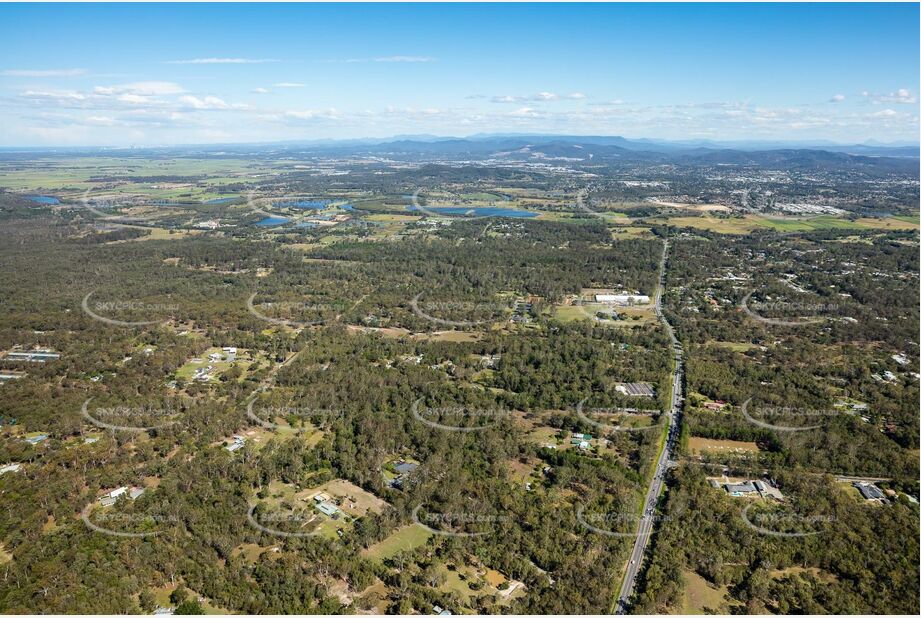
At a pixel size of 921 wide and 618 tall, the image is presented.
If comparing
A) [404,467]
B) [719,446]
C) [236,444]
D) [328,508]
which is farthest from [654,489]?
[236,444]

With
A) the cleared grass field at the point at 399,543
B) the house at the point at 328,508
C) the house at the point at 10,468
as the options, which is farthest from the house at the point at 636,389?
the house at the point at 10,468

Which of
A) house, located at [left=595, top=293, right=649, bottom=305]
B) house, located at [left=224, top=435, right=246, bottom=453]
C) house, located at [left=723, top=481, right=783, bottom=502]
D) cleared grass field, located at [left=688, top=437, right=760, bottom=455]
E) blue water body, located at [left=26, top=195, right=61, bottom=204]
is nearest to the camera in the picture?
house, located at [left=723, top=481, right=783, bottom=502]

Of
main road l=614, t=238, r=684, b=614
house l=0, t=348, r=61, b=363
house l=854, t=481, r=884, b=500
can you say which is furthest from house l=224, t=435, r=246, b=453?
house l=854, t=481, r=884, b=500

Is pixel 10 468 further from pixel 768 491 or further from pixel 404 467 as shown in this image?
pixel 768 491

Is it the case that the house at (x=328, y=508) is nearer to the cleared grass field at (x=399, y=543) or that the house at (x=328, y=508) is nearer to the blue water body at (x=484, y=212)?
the cleared grass field at (x=399, y=543)

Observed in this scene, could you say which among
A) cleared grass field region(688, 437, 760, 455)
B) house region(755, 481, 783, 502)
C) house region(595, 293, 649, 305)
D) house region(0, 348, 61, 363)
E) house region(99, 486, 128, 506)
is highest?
house region(0, 348, 61, 363)

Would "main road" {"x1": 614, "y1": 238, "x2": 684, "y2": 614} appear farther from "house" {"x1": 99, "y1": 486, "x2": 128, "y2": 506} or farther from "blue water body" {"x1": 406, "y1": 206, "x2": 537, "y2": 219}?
"blue water body" {"x1": 406, "y1": 206, "x2": 537, "y2": 219}

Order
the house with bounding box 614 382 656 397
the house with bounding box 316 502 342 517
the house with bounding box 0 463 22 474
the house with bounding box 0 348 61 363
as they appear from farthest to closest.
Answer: the house with bounding box 0 348 61 363
the house with bounding box 614 382 656 397
the house with bounding box 0 463 22 474
the house with bounding box 316 502 342 517
